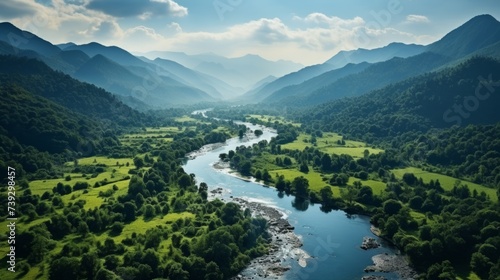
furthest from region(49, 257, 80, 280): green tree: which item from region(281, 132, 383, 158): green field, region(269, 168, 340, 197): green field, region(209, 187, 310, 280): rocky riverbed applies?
region(281, 132, 383, 158): green field

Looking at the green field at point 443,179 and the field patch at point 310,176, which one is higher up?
the green field at point 443,179

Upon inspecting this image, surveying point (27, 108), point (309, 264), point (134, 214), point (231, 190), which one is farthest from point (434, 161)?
point (27, 108)

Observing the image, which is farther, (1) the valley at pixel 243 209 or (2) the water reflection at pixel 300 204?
(2) the water reflection at pixel 300 204

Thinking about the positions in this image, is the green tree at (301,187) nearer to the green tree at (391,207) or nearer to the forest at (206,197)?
the forest at (206,197)

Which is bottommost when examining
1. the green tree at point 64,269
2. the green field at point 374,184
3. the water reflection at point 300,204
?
the water reflection at point 300,204

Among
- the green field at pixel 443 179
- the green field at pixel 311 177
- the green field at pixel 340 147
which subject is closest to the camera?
the green field at pixel 443 179

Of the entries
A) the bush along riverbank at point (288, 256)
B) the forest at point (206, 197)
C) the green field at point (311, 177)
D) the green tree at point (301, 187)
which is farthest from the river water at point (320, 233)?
the green field at point (311, 177)

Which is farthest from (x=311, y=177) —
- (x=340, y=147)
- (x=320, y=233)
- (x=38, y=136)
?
(x=38, y=136)

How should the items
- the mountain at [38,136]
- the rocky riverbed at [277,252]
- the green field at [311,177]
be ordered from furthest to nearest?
1. the mountain at [38,136]
2. the green field at [311,177]
3. the rocky riverbed at [277,252]

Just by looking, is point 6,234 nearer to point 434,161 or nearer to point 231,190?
point 231,190
